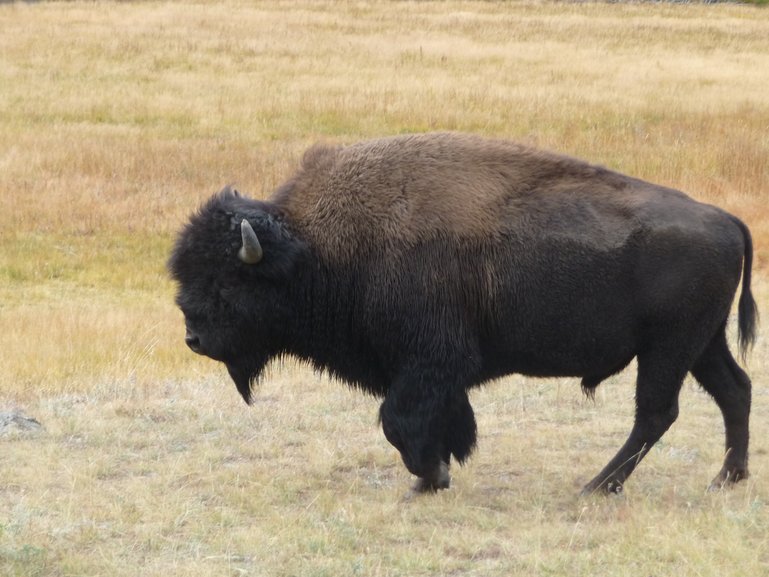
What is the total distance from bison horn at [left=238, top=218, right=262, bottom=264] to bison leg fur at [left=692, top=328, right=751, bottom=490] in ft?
8.13

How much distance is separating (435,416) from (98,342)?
18.9ft

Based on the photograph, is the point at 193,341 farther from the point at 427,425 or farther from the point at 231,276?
the point at 427,425

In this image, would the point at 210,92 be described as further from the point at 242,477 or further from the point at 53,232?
the point at 242,477

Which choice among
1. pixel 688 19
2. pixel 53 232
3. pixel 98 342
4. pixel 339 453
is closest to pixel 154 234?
pixel 53 232

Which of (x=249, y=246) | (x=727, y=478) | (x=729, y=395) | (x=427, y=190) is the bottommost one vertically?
(x=727, y=478)

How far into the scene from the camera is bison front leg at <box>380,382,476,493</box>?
6.19 meters

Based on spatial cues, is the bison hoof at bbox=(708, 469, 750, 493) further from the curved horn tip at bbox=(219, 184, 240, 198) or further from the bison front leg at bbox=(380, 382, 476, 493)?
the curved horn tip at bbox=(219, 184, 240, 198)

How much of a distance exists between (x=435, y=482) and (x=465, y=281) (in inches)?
42.1

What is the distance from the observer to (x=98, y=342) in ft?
36.7

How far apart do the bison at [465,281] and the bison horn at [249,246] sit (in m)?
0.01

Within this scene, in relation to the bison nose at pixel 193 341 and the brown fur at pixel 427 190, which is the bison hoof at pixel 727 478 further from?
the bison nose at pixel 193 341

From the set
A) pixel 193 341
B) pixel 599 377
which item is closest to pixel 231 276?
pixel 193 341

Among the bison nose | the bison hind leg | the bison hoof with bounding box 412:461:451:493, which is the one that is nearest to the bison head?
the bison nose

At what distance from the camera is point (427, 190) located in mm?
6340
